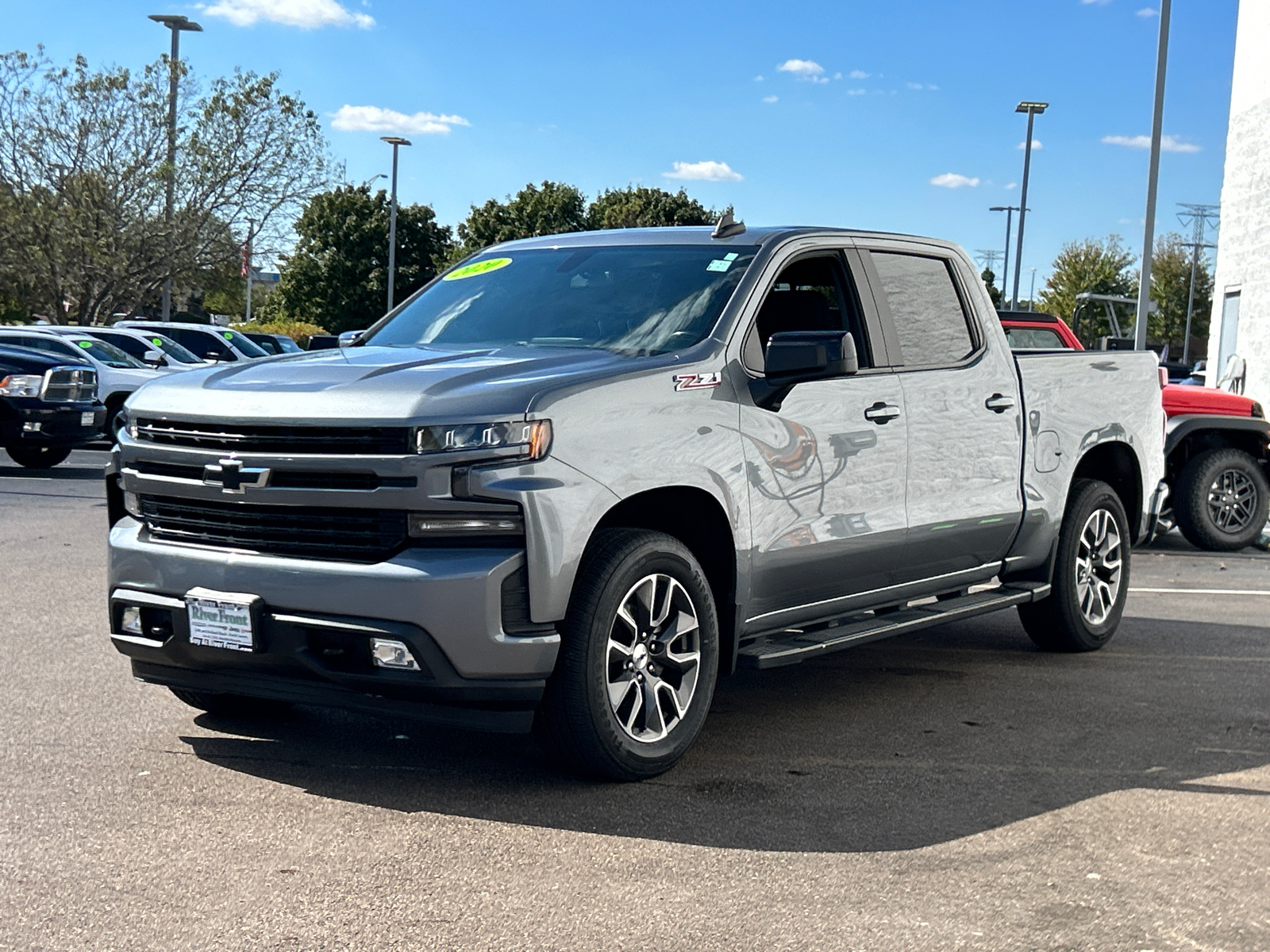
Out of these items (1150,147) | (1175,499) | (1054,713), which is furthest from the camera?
(1150,147)

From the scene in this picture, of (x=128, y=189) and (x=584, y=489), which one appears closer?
(x=584, y=489)

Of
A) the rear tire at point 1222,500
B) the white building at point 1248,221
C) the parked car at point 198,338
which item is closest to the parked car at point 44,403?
the parked car at point 198,338

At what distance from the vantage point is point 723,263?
5.97 metres

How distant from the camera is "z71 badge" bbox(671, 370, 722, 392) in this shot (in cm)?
525

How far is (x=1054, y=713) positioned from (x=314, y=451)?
3436 millimetres

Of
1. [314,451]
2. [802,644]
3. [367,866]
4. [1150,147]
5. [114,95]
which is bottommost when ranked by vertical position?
[367,866]

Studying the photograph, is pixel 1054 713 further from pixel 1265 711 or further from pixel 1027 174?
pixel 1027 174

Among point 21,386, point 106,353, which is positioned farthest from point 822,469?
point 106,353

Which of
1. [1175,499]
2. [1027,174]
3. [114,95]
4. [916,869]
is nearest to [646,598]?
[916,869]

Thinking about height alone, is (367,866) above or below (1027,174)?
below

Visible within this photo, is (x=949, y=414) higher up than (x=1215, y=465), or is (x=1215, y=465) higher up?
(x=949, y=414)

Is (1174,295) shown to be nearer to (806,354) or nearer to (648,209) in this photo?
(648,209)

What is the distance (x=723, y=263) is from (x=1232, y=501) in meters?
8.77

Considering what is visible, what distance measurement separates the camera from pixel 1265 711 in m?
6.60
